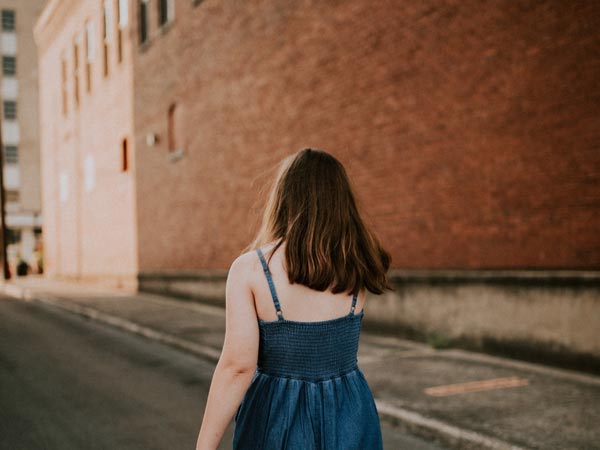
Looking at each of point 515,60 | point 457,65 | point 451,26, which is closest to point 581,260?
point 515,60

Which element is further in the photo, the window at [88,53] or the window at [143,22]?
the window at [88,53]

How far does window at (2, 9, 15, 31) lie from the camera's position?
45703mm

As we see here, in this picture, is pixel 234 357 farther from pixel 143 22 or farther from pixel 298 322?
pixel 143 22

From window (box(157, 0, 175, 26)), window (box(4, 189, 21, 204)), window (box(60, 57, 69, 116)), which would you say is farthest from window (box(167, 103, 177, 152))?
window (box(4, 189, 21, 204))

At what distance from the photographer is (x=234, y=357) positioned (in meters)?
1.85

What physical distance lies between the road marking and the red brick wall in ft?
5.18

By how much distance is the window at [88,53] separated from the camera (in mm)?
23609

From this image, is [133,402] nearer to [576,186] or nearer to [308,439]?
[308,439]

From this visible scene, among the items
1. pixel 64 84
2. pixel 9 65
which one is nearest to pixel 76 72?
pixel 64 84

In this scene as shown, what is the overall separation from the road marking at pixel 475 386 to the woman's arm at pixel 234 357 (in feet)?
14.2

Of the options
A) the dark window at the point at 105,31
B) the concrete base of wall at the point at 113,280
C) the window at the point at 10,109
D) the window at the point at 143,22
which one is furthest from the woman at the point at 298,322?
the window at the point at 10,109

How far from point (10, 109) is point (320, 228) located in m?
50.6

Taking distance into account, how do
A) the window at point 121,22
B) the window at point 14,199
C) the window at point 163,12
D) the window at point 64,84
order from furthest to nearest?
the window at point 14,199, the window at point 64,84, the window at point 121,22, the window at point 163,12

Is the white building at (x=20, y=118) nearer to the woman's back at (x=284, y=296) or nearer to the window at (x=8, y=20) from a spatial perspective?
the window at (x=8, y=20)
